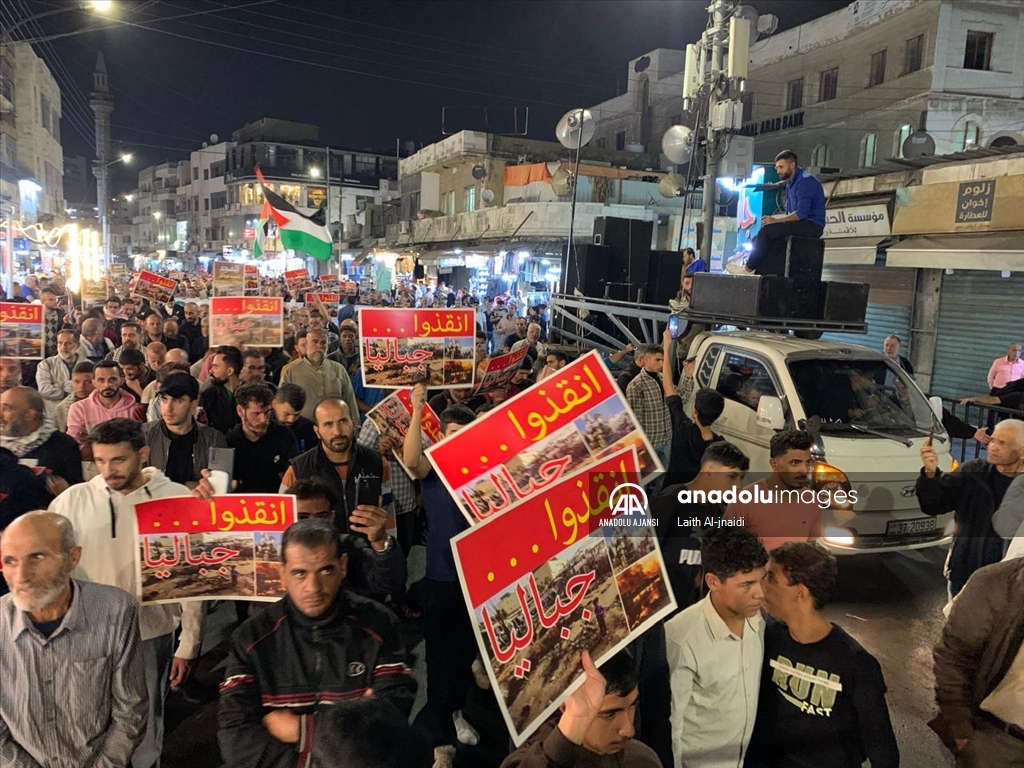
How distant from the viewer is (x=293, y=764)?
2504mm

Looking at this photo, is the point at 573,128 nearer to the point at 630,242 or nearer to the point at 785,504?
the point at 630,242

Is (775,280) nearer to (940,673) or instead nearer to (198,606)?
(940,673)

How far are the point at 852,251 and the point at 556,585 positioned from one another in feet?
49.2

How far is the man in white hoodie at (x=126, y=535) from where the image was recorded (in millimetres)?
3473

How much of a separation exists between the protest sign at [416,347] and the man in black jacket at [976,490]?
3.10 m

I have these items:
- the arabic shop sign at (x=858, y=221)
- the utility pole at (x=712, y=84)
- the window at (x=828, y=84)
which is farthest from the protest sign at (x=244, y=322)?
the window at (x=828, y=84)

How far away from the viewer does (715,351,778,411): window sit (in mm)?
7027

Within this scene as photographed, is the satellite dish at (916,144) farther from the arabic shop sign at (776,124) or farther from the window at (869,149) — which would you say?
the arabic shop sign at (776,124)

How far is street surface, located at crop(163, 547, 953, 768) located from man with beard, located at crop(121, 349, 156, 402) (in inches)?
105

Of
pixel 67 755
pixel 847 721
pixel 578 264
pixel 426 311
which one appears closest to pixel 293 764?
pixel 67 755

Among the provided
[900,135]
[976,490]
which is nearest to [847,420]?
[976,490]

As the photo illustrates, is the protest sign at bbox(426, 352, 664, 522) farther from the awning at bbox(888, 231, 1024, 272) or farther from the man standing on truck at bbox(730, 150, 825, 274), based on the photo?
the awning at bbox(888, 231, 1024, 272)

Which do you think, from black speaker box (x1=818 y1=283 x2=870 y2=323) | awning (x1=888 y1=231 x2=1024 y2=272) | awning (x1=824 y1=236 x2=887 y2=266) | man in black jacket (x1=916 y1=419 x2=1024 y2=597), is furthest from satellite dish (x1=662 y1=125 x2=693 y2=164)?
man in black jacket (x1=916 y1=419 x2=1024 y2=597)

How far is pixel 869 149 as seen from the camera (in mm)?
25406
